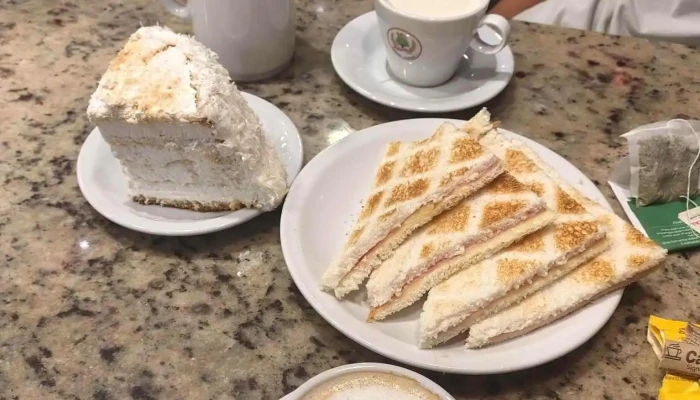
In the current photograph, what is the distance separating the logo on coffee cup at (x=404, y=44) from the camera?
4.20ft

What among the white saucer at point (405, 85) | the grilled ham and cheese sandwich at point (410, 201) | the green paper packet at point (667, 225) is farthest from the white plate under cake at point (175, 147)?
the green paper packet at point (667, 225)

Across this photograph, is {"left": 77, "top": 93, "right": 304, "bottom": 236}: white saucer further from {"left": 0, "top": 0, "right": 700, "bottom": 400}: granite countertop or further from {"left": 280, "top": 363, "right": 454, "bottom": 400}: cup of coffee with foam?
{"left": 280, "top": 363, "right": 454, "bottom": 400}: cup of coffee with foam

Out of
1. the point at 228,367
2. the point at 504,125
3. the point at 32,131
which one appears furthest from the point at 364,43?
the point at 228,367

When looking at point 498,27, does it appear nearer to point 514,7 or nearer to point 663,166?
point 663,166

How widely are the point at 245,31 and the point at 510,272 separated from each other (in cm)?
80

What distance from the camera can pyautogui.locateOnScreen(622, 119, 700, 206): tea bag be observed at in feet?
3.71

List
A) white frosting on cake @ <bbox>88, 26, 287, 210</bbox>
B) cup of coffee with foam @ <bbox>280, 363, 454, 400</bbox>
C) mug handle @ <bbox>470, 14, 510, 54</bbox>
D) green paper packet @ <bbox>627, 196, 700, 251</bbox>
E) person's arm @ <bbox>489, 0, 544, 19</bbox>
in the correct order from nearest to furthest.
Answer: cup of coffee with foam @ <bbox>280, 363, 454, 400</bbox>, white frosting on cake @ <bbox>88, 26, 287, 210</bbox>, green paper packet @ <bbox>627, 196, 700, 251</bbox>, mug handle @ <bbox>470, 14, 510, 54</bbox>, person's arm @ <bbox>489, 0, 544, 19</bbox>

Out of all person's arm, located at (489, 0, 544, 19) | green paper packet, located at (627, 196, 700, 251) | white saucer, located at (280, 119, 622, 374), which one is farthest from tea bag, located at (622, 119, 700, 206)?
person's arm, located at (489, 0, 544, 19)

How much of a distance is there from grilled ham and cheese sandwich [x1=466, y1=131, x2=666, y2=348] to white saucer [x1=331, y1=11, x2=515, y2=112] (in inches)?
18.4

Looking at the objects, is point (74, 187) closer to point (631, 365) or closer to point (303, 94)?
point (303, 94)

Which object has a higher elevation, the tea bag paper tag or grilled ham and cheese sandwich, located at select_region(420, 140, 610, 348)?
grilled ham and cheese sandwich, located at select_region(420, 140, 610, 348)

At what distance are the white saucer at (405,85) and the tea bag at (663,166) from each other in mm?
339

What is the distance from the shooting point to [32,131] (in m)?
1.27

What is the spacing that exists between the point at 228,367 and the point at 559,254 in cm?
53
